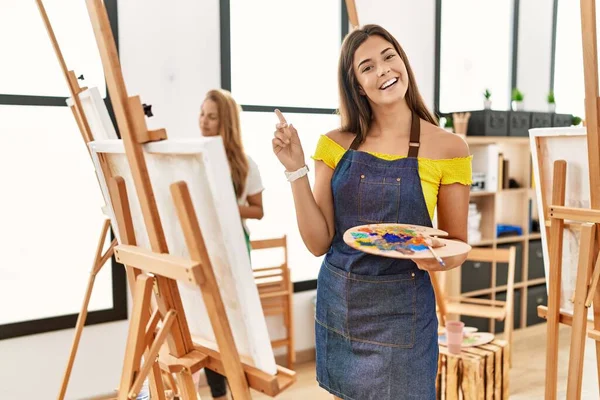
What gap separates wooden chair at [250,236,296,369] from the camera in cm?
328

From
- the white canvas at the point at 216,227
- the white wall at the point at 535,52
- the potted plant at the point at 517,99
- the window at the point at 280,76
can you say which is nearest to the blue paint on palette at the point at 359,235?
the white canvas at the point at 216,227

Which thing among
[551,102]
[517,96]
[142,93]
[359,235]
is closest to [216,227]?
[359,235]

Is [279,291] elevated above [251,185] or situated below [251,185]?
below

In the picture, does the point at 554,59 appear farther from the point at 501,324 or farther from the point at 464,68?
the point at 501,324

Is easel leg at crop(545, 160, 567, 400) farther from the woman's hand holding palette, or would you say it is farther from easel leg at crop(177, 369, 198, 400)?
easel leg at crop(177, 369, 198, 400)

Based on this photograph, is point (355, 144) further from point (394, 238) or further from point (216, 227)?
point (216, 227)

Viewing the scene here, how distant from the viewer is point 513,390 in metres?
3.11

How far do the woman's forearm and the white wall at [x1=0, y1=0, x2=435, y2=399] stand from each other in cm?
177

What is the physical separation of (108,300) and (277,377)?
83.2 inches

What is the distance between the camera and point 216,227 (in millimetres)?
1061

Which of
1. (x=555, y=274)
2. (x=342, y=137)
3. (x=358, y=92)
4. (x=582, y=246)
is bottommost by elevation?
(x=555, y=274)

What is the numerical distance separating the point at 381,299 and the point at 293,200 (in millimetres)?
670

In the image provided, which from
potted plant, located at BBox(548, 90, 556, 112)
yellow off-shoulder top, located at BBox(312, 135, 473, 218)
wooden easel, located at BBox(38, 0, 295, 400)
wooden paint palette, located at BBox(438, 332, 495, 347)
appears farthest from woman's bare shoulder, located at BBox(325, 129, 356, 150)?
potted plant, located at BBox(548, 90, 556, 112)

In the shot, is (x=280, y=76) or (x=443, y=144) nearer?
(x=443, y=144)
